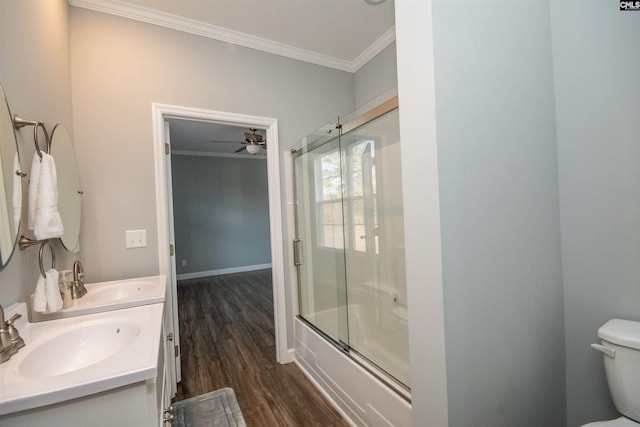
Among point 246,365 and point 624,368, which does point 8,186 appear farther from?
point 624,368

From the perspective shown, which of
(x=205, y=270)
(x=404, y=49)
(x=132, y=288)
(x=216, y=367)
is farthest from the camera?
(x=205, y=270)

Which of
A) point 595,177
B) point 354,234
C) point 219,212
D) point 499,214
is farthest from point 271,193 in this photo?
point 219,212

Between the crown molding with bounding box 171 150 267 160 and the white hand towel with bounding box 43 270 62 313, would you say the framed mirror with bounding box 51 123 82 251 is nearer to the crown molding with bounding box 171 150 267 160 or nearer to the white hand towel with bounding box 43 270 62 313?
the white hand towel with bounding box 43 270 62 313

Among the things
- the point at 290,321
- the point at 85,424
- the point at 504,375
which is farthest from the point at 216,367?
the point at 504,375

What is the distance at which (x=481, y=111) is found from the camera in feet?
3.48

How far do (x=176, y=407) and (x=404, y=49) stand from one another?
8.26 ft

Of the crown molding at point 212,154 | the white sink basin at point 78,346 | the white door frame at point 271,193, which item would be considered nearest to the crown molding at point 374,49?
the white door frame at point 271,193

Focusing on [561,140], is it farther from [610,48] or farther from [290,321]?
[290,321]

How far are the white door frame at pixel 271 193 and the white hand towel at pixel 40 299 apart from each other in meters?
0.83

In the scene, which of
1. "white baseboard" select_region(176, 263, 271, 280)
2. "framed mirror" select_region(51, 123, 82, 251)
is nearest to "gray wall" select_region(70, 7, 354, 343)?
"framed mirror" select_region(51, 123, 82, 251)

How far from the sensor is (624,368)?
103 centimetres

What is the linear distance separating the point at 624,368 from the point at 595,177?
0.78 m

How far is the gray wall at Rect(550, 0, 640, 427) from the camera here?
1.12 m

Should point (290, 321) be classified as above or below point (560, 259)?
below
